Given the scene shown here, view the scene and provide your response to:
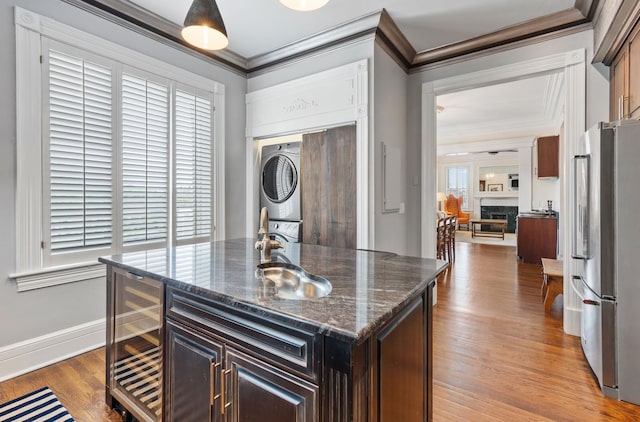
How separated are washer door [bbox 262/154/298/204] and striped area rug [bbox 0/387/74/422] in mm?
2367

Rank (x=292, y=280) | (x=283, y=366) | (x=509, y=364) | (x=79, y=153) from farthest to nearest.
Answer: (x=79, y=153)
(x=509, y=364)
(x=292, y=280)
(x=283, y=366)

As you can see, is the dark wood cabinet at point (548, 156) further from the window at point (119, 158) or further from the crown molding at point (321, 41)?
the window at point (119, 158)

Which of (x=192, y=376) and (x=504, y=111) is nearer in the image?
(x=192, y=376)

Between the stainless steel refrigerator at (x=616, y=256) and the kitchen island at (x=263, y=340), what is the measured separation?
1.26 metres

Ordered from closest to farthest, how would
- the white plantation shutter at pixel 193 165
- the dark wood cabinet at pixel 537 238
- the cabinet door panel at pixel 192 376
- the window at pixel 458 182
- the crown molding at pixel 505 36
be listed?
the cabinet door panel at pixel 192 376, the crown molding at pixel 505 36, the white plantation shutter at pixel 193 165, the dark wood cabinet at pixel 537 238, the window at pixel 458 182

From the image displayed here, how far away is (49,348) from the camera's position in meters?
2.32

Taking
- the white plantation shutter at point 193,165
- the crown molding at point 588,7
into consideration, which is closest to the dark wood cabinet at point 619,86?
the crown molding at point 588,7

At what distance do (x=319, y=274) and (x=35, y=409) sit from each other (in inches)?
73.2

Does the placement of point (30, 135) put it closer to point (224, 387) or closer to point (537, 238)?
point (224, 387)

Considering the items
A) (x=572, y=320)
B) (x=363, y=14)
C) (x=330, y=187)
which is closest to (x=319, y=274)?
(x=330, y=187)

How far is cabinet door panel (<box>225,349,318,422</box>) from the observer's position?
0.92 m

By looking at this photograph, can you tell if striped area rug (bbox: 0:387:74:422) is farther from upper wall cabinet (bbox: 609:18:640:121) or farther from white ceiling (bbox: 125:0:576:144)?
upper wall cabinet (bbox: 609:18:640:121)

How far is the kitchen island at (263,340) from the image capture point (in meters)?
0.89

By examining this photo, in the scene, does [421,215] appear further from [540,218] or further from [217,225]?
[540,218]
